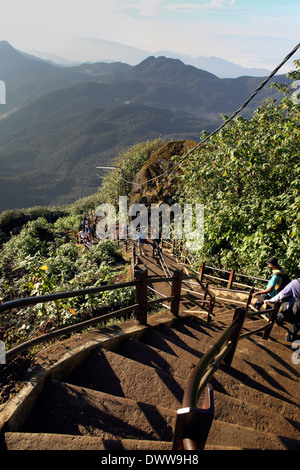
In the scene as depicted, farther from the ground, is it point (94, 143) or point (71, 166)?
point (94, 143)

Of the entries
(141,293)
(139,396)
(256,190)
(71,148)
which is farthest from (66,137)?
(139,396)

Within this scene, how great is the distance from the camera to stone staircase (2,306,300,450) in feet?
6.15

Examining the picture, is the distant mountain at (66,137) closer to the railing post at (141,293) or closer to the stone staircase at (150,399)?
the railing post at (141,293)

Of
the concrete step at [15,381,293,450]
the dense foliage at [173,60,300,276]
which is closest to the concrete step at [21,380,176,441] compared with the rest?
the concrete step at [15,381,293,450]

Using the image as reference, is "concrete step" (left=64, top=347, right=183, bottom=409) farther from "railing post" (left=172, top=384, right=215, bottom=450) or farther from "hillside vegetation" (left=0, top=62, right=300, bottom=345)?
"hillside vegetation" (left=0, top=62, right=300, bottom=345)

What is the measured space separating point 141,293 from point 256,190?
5.39 m

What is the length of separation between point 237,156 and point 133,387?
6.26 m

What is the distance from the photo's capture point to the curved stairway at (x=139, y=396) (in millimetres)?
1900

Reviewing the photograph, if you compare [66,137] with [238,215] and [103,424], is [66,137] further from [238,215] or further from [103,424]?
[103,424]

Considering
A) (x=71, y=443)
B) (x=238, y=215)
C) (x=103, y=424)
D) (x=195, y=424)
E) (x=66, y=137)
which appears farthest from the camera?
(x=66, y=137)

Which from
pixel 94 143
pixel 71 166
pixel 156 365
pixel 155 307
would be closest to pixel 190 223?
pixel 155 307

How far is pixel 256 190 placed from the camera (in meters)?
7.38

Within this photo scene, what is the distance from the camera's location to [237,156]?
22.8 feet

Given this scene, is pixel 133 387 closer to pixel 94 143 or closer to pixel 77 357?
pixel 77 357
